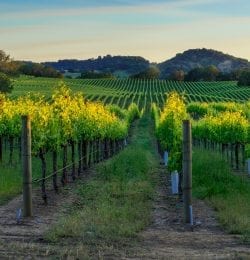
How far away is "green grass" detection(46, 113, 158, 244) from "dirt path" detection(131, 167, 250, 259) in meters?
0.39

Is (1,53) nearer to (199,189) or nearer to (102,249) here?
(199,189)

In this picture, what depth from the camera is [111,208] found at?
50.4 ft

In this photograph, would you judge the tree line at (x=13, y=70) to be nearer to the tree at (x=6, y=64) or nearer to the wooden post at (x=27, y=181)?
the tree at (x=6, y=64)

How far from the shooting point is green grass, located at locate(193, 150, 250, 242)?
1334 centimetres

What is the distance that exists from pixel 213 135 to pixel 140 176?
659 inches

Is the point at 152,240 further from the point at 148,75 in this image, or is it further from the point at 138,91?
the point at 148,75

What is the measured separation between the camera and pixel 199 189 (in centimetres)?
2027

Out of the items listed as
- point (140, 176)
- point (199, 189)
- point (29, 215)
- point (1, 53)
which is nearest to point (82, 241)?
point (29, 215)

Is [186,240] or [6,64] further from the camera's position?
[6,64]

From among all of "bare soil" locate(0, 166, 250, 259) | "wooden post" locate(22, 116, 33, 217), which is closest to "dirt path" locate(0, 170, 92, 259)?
"bare soil" locate(0, 166, 250, 259)

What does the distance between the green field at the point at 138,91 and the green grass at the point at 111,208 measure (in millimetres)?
67191

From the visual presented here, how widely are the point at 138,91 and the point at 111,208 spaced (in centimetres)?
11897

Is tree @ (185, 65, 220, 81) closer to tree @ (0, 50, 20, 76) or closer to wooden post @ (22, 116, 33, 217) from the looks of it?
tree @ (0, 50, 20, 76)

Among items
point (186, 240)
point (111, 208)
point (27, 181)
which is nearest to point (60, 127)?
point (111, 208)
